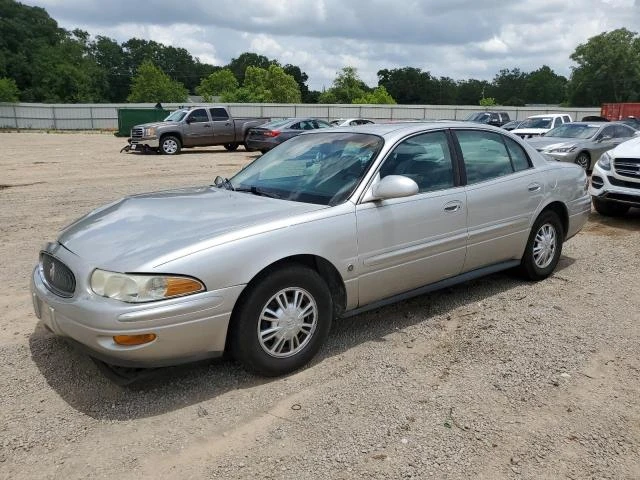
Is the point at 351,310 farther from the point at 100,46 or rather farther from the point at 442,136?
the point at 100,46

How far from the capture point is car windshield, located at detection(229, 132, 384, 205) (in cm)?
398

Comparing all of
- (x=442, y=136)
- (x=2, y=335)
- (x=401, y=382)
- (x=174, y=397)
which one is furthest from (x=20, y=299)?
(x=442, y=136)

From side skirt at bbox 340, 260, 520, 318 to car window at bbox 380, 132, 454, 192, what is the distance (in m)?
0.77

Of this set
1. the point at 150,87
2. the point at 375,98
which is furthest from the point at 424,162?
the point at 150,87

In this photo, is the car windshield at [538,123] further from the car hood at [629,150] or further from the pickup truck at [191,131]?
the car hood at [629,150]

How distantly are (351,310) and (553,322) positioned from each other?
1.76 m

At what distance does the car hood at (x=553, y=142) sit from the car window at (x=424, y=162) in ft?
34.3

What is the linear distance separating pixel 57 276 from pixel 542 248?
4.26 meters

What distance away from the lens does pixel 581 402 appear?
3.31 m

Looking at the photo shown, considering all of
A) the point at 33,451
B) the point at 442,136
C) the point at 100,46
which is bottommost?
the point at 33,451

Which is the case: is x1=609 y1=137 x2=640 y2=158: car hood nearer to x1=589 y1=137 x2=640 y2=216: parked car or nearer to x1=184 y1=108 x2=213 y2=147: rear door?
x1=589 y1=137 x2=640 y2=216: parked car

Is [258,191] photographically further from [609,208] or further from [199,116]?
[199,116]

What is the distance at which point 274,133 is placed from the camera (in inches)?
809

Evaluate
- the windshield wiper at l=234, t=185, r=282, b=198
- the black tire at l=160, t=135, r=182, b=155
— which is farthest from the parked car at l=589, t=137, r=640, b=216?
the black tire at l=160, t=135, r=182, b=155
